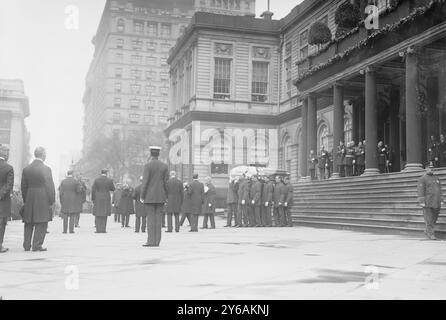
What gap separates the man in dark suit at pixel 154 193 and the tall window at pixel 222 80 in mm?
31318

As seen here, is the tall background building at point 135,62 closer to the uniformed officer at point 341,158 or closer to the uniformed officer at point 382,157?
the uniformed officer at point 341,158

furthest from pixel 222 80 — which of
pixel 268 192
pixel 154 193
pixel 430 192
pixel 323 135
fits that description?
pixel 154 193

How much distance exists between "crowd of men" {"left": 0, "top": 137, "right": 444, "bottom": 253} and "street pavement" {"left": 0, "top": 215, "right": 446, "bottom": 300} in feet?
2.28

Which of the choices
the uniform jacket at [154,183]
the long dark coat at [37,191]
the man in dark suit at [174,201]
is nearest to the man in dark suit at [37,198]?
the long dark coat at [37,191]

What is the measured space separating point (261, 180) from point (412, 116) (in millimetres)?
6655

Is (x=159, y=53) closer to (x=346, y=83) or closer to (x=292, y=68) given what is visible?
(x=292, y=68)

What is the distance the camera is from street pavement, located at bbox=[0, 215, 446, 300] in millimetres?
5598

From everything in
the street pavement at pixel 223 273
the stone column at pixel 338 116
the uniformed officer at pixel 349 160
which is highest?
the stone column at pixel 338 116

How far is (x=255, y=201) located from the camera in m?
22.8

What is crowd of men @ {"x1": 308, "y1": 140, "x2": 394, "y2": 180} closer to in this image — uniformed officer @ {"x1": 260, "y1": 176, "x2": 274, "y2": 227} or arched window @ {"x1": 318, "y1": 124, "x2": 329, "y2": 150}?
uniformed officer @ {"x1": 260, "y1": 176, "x2": 274, "y2": 227}

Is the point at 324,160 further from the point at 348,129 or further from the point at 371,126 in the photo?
the point at 348,129

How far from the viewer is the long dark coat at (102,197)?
17672mm
